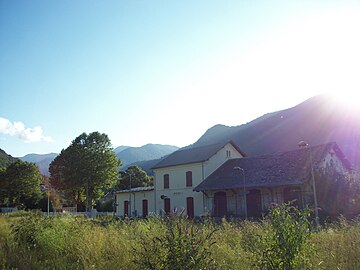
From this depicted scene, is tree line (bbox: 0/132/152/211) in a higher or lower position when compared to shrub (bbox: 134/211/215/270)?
higher

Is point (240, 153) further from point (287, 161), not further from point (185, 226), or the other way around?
point (185, 226)

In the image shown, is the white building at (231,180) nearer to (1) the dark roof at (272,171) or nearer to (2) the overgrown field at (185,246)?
(1) the dark roof at (272,171)

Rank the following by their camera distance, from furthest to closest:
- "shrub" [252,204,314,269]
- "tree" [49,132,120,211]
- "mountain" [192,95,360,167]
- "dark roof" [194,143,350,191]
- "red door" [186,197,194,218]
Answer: "tree" [49,132,120,211] → "mountain" [192,95,360,167] → "red door" [186,197,194,218] → "dark roof" [194,143,350,191] → "shrub" [252,204,314,269]

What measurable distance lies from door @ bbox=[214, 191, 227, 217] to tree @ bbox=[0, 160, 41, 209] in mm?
38575

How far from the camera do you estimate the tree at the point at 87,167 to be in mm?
47281

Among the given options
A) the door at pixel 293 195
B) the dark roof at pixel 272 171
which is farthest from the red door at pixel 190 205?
the door at pixel 293 195

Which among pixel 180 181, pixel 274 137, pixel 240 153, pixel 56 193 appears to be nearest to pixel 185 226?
pixel 180 181

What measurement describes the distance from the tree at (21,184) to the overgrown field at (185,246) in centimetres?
4913

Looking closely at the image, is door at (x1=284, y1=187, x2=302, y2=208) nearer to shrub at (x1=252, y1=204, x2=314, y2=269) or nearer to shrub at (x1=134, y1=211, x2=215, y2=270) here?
shrub at (x1=252, y1=204, x2=314, y2=269)

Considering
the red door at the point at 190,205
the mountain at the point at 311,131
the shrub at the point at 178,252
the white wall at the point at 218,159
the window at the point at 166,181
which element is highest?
the mountain at the point at 311,131

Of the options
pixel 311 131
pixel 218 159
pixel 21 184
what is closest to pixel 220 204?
pixel 218 159

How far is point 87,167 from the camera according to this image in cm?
4753

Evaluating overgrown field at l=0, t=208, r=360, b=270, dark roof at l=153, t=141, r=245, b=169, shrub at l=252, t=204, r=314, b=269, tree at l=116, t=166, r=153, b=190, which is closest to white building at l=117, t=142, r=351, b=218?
dark roof at l=153, t=141, r=245, b=169

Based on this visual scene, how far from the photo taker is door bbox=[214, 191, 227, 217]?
102 feet
